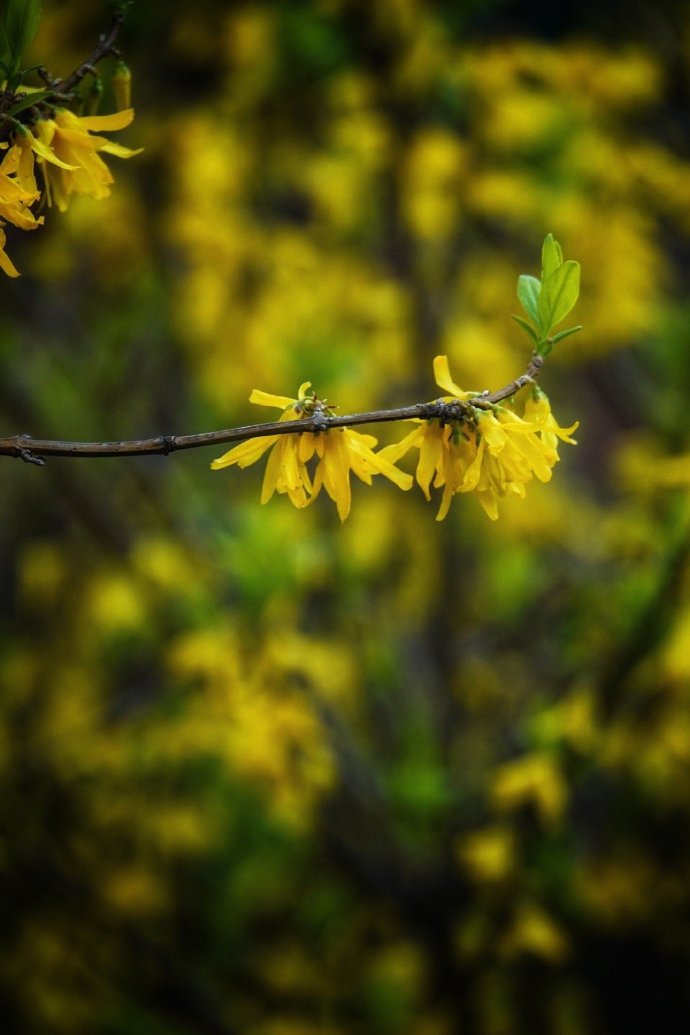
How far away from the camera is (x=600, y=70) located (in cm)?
173

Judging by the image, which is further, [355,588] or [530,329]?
[355,588]

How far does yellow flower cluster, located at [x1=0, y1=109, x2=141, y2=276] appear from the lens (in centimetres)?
54

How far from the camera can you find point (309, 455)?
22.8 inches

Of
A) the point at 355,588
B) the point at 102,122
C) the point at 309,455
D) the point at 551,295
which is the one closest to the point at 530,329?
the point at 551,295

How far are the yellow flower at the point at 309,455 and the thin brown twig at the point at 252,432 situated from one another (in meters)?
0.02

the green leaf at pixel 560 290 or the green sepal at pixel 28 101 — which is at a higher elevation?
the green sepal at pixel 28 101

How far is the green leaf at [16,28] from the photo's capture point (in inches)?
22.0

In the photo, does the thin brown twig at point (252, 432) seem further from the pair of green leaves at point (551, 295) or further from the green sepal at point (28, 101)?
the green sepal at point (28, 101)

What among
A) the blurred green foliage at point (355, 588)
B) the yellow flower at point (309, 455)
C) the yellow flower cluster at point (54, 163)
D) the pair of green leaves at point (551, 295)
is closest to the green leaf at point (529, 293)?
the pair of green leaves at point (551, 295)

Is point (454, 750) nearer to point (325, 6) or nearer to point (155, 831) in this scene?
point (155, 831)

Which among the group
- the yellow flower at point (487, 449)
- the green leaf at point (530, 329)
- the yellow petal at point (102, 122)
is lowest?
the yellow flower at point (487, 449)

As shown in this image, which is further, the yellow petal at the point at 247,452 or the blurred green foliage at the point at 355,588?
the blurred green foliage at the point at 355,588

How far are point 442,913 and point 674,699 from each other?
2.54 ft

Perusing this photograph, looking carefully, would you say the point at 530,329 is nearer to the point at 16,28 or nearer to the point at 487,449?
the point at 487,449
